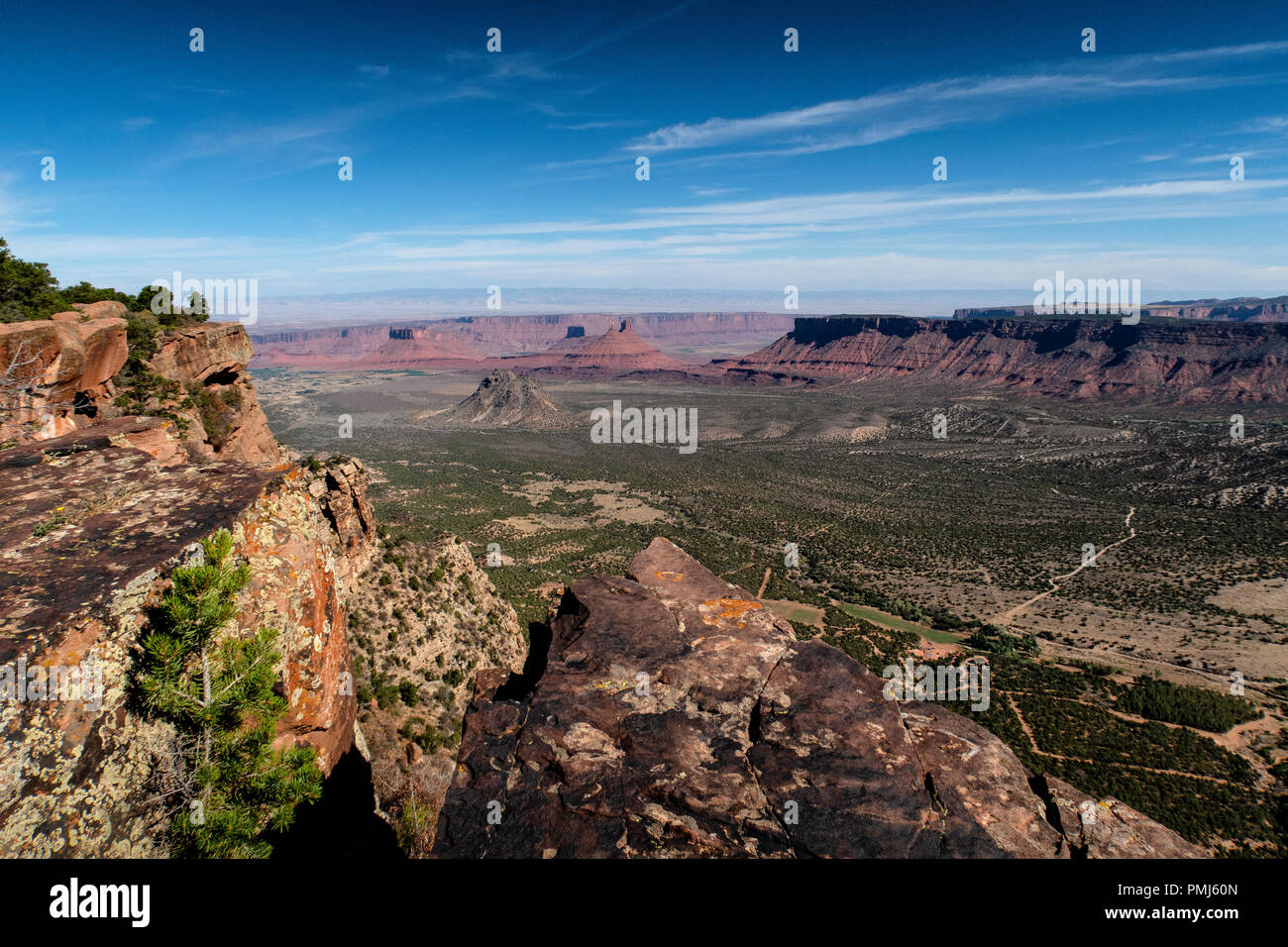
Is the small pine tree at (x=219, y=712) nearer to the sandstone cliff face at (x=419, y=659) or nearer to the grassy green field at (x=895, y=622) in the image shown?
the sandstone cliff face at (x=419, y=659)

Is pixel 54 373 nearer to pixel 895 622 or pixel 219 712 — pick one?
pixel 219 712

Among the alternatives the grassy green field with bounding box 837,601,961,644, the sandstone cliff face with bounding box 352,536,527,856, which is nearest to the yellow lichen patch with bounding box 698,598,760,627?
the sandstone cliff face with bounding box 352,536,527,856

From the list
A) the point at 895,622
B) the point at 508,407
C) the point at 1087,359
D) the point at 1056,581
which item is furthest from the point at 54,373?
the point at 1087,359

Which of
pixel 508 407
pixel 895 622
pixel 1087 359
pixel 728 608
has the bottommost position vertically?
pixel 895 622

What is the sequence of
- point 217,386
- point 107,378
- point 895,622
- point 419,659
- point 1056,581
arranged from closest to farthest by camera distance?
1. point 107,378
2. point 419,659
3. point 217,386
4. point 895,622
5. point 1056,581

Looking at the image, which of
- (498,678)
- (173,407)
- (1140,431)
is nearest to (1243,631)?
(498,678)

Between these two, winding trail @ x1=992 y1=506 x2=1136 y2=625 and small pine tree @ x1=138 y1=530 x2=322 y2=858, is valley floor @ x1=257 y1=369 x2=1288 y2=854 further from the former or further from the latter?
small pine tree @ x1=138 y1=530 x2=322 y2=858
